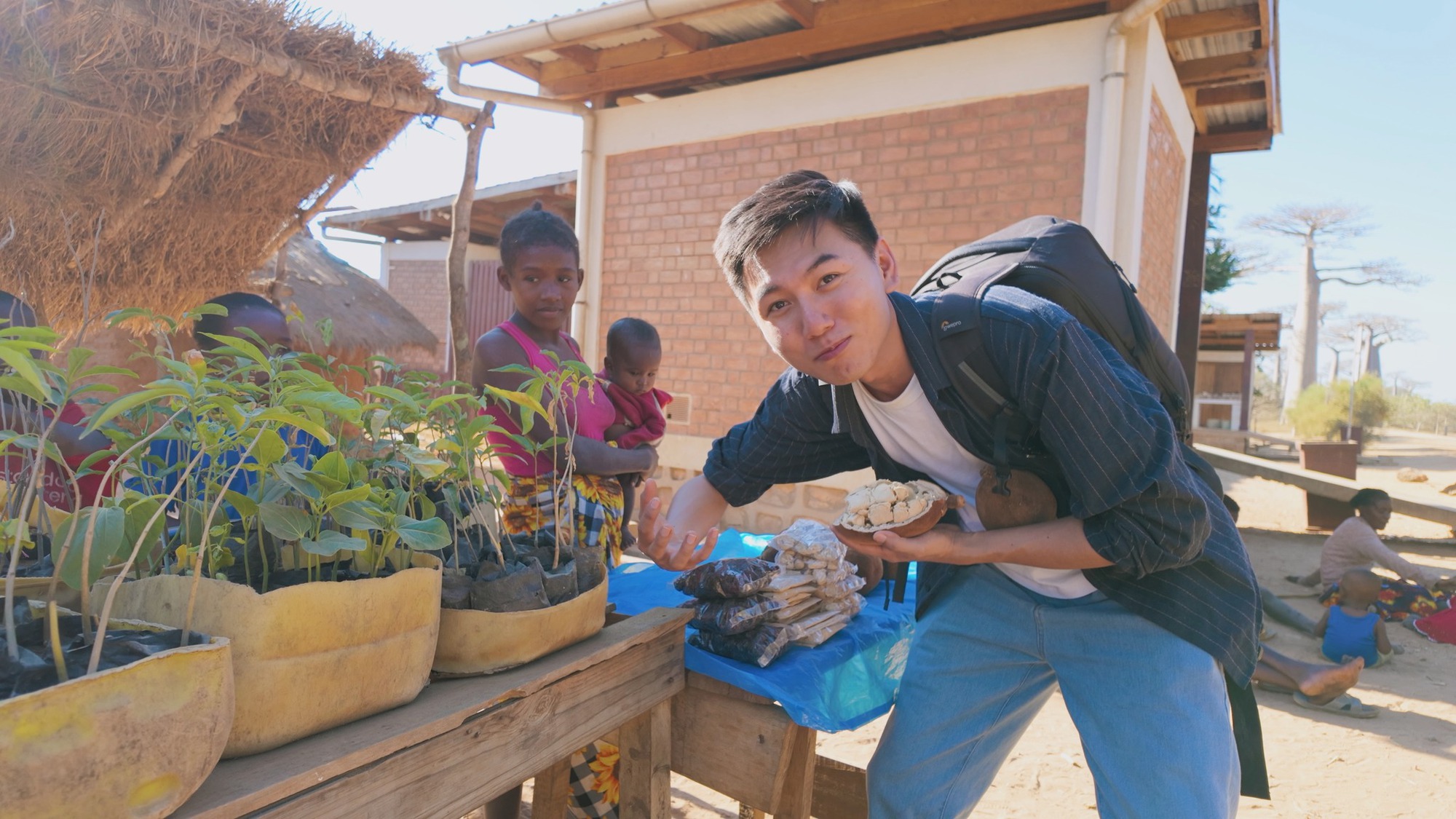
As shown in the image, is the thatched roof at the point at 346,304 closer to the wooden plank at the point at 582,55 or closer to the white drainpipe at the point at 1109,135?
the wooden plank at the point at 582,55

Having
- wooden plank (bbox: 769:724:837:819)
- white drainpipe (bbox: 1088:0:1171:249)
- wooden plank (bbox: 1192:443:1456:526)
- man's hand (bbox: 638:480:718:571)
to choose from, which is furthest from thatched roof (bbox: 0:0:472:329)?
wooden plank (bbox: 1192:443:1456:526)

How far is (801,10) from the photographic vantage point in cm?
544

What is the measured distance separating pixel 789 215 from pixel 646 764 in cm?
115

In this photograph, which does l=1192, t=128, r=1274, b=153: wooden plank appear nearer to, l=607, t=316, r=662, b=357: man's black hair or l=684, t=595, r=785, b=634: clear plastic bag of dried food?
l=607, t=316, r=662, b=357: man's black hair

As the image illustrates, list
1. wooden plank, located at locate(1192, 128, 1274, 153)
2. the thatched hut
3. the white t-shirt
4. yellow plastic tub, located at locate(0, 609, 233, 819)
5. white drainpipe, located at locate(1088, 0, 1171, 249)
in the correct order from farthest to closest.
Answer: the thatched hut < wooden plank, located at locate(1192, 128, 1274, 153) < white drainpipe, located at locate(1088, 0, 1171, 249) < the white t-shirt < yellow plastic tub, located at locate(0, 609, 233, 819)

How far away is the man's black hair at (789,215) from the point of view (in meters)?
1.53

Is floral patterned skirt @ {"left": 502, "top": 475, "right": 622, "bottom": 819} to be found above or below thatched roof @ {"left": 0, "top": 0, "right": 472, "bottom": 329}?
below

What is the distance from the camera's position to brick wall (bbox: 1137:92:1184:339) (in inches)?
214

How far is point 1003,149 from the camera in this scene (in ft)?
16.9

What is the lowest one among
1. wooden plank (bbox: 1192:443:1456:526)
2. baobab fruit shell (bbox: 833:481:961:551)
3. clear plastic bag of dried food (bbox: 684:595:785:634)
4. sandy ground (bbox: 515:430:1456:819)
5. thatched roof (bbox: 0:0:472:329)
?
sandy ground (bbox: 515:430:1456:819)

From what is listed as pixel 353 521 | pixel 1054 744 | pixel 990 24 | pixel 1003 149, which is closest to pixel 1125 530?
pixel 353 521

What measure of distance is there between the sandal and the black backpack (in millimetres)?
3183

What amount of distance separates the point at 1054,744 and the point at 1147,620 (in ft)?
7.54

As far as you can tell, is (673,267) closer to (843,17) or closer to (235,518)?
(843,17)
